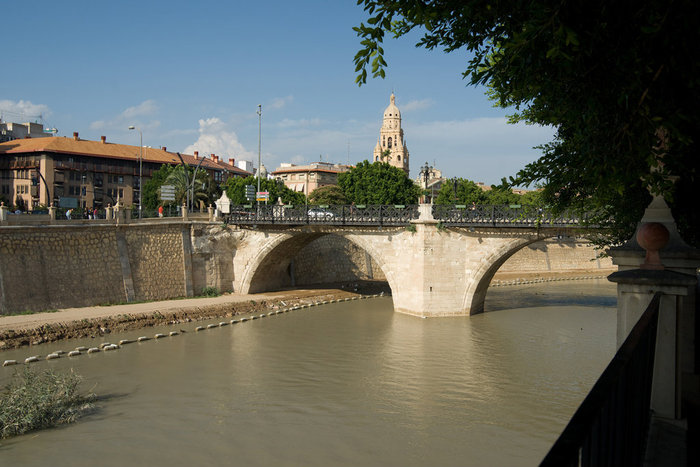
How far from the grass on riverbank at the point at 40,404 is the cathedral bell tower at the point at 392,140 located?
270 feet

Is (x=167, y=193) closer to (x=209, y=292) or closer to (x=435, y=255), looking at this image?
(x=209, y=292)

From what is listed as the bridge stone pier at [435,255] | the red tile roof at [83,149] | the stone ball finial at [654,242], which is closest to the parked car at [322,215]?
the bridge stone pier at [435,255]

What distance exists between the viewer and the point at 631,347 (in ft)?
9.96

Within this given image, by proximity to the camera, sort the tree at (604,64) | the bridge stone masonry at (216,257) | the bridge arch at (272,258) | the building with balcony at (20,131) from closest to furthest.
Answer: the tree at (604,64)
the bridge stone masonry at (216,257)
the bridge arch at (272,258)
the building with balcony at (20,131)

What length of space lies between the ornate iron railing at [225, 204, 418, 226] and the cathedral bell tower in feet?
209

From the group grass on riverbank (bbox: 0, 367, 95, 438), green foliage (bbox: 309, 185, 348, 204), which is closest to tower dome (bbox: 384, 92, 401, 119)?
green foliage (bbox: 309, 185, 348, 204)

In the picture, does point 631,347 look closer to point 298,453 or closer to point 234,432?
point 298,453

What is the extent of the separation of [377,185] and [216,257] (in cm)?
2621

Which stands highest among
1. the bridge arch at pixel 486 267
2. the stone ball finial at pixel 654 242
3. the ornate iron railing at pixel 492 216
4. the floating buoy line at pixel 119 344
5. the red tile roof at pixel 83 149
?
the red tile roof at pixel 83 149

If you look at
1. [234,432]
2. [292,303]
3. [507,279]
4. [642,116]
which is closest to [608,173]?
[642,116]

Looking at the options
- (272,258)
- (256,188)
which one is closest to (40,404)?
(272,258)

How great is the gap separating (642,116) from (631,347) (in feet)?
8.95

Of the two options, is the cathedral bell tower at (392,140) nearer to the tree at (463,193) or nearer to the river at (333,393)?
the tree at (463,193)

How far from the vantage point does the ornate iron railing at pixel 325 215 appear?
26.0 metres
